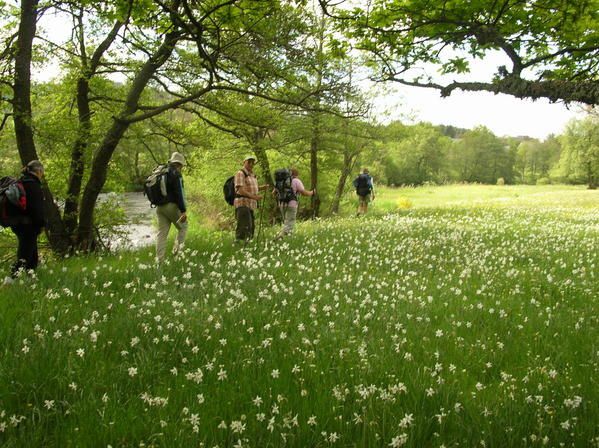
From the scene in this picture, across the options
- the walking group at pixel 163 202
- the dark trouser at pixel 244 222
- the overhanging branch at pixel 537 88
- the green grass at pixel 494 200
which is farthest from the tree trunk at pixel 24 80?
the green grass at pixel 494 200

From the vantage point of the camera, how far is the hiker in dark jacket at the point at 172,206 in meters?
9.02

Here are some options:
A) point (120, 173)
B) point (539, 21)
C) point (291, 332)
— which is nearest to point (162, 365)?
point (291, 332)

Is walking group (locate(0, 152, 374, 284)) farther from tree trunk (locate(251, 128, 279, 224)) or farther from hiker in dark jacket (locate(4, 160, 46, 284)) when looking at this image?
tree trunk (locate(251, 128, 279, 224))

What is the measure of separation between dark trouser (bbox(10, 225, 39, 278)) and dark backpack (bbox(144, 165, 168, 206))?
2.32m

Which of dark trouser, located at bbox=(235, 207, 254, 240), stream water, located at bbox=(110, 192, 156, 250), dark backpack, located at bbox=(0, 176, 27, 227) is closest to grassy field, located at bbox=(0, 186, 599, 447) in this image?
dark backpack, located at bbox=(0, 176, 27, 227)

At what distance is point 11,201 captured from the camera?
6664 millimetres

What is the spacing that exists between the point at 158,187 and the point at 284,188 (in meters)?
4.89

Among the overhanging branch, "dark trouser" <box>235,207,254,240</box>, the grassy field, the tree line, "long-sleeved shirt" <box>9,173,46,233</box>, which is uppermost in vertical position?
the tree line

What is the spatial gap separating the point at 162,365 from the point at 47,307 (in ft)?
7.28

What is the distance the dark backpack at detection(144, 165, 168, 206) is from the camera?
890cm

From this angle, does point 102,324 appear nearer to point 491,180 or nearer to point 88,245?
point 88,245

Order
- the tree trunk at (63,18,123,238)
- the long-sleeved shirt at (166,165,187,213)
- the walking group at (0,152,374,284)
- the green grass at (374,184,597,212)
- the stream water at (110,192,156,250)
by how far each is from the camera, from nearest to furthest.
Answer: the walking group at (0,152,374,284) → the long-sleeved shirt at (166,165,187,213) → the tree trunk at (63,18,123,238) → the stream water at (110,192,156,250) → the green grass at (374,184,597,212)

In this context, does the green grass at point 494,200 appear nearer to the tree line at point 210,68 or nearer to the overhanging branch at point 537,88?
the tree line at point 210,68

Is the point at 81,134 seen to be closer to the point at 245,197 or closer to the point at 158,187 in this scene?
the point at 158,187
